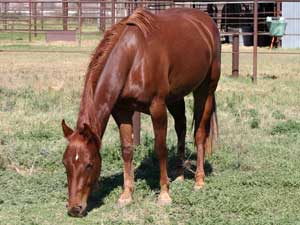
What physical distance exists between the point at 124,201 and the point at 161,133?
0.68 metres

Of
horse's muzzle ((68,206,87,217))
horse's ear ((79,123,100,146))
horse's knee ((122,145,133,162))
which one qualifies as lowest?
horse's muzzle ((68,206,87,217))

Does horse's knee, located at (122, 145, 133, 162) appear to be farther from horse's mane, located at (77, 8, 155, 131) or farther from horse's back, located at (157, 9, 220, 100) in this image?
horse's mane, located at (77, 8, 155, 131)

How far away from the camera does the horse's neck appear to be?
4.95m

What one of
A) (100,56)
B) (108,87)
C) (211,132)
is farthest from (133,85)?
(211,132)

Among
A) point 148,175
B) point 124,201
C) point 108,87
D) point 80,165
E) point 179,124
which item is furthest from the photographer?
point 179,124

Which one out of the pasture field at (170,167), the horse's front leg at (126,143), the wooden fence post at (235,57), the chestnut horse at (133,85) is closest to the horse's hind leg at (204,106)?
the chestnut horse at (133,85)

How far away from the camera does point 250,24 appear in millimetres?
26594

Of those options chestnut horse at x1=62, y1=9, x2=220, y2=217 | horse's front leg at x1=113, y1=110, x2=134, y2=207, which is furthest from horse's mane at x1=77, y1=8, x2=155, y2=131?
horse's front leg at x1=113, y1=110, x2=134, y2=207

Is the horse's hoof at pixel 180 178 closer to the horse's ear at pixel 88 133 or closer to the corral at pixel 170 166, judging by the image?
the corral at pixel 170 166

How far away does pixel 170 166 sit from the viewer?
21.9 feet

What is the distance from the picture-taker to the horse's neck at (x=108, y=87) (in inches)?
195

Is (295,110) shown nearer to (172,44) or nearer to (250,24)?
(172,44)

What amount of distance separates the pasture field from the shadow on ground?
0.01m

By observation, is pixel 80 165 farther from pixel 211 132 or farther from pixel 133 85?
pixel 211 132
